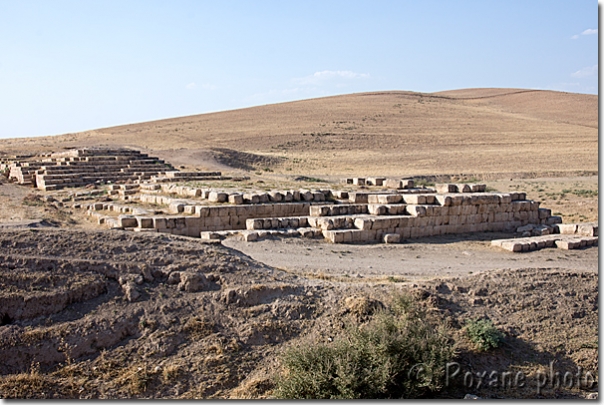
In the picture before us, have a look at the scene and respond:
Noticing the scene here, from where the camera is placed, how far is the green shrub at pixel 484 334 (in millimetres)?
8477

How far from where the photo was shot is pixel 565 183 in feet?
110

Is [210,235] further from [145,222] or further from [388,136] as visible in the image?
[388,136]

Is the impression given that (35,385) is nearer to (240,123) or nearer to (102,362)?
(102,362)

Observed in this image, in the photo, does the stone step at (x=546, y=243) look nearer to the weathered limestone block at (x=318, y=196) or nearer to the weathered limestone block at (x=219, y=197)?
the weathered limestone block at (x=318, y=196)

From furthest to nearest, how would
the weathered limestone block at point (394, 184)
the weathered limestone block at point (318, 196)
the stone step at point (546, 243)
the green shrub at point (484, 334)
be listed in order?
1. the weathered limestone block at point (394, 184)
2. the weathered limestone block at point (318, 196)
3. the stone step at point (546, 243)
4. the green shrub at point (484, 334)

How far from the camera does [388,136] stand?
2232 inches

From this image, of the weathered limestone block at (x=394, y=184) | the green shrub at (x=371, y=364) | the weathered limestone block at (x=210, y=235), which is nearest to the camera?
the green shrub at (x=371, y=364)

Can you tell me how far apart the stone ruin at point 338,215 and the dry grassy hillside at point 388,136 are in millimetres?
17943

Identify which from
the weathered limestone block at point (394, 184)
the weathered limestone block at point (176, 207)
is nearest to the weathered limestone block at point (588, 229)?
the weathered limestone block at point (394, 184)

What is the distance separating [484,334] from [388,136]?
161 feet

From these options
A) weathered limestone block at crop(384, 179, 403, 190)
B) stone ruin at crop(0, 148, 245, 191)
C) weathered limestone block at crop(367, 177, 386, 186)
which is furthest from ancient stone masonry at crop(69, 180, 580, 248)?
stone ruin at crop(0, 148, 245, 191)

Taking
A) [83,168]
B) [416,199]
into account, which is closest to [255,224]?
[416,199]

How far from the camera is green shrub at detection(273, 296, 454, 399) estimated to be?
23.2 ft

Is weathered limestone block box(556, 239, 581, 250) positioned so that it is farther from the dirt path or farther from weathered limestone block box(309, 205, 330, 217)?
weathered limestone block box(309, 205, 330, 217)
